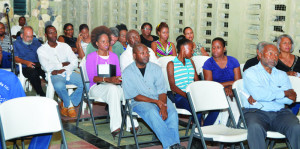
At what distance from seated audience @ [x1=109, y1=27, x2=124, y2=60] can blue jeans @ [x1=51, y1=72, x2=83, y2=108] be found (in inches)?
30.8

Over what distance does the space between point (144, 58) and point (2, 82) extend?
5.42ft

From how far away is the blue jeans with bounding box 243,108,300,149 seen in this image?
12.5ft

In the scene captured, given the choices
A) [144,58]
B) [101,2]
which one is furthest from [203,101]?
[101,2]

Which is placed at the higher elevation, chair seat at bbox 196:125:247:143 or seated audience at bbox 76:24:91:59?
seated audience at bbox 76:24:91:59

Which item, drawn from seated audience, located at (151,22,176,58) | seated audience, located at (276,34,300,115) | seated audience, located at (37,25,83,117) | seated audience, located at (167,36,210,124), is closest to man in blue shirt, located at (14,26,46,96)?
seated audience, located at (37,25,83,117)

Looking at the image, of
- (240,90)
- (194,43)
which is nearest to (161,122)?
(240,90)

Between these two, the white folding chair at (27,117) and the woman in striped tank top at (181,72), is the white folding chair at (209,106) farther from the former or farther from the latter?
the white folding chair at (27,117)

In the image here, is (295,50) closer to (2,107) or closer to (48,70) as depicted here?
(48,70)

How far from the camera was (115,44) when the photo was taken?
22.3 ft

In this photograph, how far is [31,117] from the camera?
10.4ft

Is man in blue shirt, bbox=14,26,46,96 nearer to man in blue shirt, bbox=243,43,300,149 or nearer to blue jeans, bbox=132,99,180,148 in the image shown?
blue jeans, bbox=132,99,180,148

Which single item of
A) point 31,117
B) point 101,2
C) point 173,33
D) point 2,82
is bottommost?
point 31,117

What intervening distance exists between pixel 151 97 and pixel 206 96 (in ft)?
2.62

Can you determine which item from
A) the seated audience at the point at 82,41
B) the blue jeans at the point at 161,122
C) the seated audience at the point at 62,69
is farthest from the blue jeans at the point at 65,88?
the blue jeans at the point at 161,122
